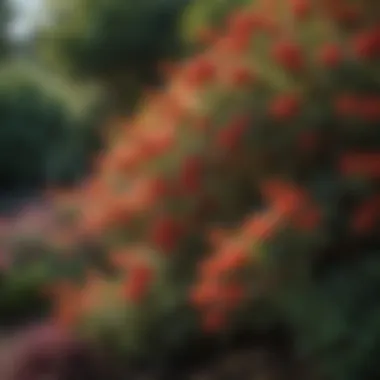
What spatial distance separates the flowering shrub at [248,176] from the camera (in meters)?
4.85

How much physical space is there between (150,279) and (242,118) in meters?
1.03

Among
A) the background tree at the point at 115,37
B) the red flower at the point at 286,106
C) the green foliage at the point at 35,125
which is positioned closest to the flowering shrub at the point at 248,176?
the red flower at the point at 286,106

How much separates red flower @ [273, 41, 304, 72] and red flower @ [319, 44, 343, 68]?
0.11 meters

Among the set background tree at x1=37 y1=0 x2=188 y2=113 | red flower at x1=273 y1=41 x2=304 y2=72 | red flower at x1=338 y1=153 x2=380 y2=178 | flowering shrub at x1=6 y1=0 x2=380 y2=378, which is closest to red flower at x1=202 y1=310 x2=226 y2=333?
flowering shrub at x1=6 y1=0 x2=380 y2=378

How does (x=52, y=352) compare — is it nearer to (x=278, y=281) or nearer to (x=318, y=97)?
(x=278, y=281)

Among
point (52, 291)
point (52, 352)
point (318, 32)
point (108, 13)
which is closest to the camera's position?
point (318, 32)

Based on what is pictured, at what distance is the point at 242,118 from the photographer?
5.11 meters

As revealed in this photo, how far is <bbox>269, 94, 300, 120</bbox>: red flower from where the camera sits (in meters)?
4.94

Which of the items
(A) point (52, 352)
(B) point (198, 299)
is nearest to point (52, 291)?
(A) point (52, 352)

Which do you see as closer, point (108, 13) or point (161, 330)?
point (161, 330)

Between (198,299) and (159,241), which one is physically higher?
(159,241)

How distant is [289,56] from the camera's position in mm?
4992

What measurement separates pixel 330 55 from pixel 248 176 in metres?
0.78

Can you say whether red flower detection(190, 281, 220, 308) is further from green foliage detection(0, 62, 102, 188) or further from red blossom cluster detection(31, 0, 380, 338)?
green foliage detection(0, 62, 102, 188)
